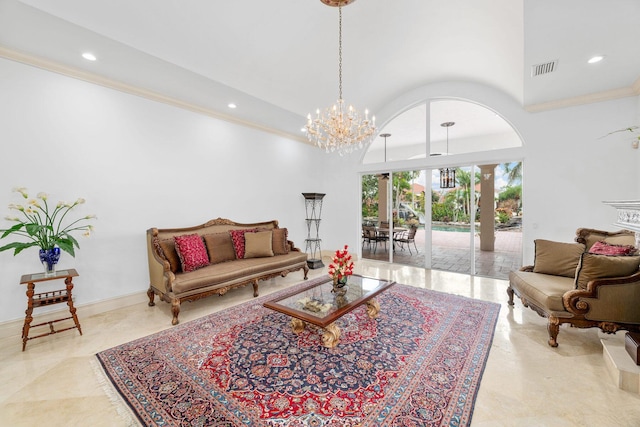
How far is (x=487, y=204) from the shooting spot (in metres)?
5.27

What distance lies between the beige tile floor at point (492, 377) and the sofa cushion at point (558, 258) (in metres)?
0.63

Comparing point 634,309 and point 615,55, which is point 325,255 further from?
point 615,55

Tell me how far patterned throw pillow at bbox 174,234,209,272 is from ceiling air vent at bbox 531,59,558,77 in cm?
526

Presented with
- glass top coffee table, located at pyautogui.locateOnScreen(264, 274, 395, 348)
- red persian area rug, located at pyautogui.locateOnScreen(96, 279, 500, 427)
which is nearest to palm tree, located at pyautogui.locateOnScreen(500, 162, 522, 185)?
red persian area rug, located at pyautogui.locateOnScreen(96, 279, 500, 427)

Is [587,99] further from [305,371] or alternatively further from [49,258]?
[49,258]

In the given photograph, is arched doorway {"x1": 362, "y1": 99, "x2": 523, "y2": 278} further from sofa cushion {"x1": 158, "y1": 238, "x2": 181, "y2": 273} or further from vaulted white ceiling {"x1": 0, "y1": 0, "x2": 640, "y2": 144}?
sofa cushion {"x1": 158, "y1": 238, "x2": 181, "y2": 273}

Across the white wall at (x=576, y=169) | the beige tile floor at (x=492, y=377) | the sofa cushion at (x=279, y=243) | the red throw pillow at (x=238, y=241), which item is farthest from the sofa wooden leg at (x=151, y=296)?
the white wall at (x=576, y=169)

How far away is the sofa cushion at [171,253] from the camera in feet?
12.3

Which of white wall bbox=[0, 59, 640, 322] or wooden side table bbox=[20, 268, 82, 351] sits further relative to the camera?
white wall bbox=[0, 59, 640, 322]

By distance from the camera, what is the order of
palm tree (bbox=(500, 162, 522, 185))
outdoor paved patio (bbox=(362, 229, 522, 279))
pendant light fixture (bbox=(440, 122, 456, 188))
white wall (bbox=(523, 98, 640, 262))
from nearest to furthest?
white wall (bbox=(523, 98, 640, 262))
palm tree (bbox=(500, 162, 522, 185))
outdoor paved patio (bbox=(362, 229, 522, 279))
pendant light fixture (bbox=(440, 122, 456, 188))

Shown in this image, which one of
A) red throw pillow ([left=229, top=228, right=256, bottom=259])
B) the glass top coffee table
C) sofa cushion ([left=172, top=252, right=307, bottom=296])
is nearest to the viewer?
the glass top coffee table

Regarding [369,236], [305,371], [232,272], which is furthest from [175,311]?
[369,236]

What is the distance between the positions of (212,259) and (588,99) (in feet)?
21.6

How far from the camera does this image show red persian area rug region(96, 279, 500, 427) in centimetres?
178
